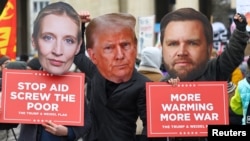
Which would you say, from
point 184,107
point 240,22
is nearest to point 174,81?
point 184,107

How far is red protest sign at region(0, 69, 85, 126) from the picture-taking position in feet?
19.7

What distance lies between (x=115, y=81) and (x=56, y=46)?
0.61m

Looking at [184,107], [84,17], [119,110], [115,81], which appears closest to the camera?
[184,107]

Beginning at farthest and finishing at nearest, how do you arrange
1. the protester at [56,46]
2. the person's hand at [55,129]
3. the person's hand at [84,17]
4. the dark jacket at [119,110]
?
the person's hand at [84,17], the dark jacket at [119,110], the protester at [56,46], the person's hand at [55,129]

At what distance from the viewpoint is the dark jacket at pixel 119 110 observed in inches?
242

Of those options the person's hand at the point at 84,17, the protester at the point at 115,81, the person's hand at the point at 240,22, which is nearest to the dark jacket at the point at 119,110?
the protester at the point at 115,81

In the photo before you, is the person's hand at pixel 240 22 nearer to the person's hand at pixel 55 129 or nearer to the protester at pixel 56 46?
the protester at pixel 56 46

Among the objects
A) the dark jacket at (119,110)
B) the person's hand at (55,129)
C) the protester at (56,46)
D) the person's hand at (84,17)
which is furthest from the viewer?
the person's hand at (84,17)

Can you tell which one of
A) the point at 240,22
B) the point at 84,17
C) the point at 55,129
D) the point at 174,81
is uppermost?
the point at 84,17

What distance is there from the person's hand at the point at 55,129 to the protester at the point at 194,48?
96cm

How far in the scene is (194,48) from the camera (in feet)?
19.8

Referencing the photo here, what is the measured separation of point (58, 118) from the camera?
6.00 m

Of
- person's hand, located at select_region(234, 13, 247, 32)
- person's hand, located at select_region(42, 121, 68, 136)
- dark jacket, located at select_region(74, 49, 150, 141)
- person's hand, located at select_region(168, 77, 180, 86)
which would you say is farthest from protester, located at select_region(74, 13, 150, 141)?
person's hand, located at select_region(234, 13, 247, 32)

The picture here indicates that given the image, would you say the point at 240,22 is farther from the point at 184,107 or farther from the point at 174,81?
the point at 184,107
